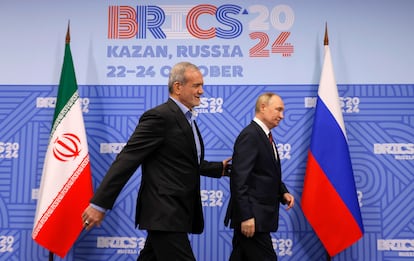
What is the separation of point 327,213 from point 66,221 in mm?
1864

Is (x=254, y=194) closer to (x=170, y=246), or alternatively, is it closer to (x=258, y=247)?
(x=258, y=247)

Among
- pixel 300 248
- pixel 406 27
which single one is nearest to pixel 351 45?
pixel 406 27

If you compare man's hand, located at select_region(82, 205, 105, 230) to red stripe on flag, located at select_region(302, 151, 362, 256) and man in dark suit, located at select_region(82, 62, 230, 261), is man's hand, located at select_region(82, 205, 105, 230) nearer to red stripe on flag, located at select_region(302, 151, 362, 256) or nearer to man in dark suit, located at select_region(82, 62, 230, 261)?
man in dark suit, located at select_region(82, 62, 230, 261)

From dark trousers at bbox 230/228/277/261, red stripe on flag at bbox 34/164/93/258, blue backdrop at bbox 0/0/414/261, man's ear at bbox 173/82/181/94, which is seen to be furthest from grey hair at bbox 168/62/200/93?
red stripe on flag at bbox 34/164/93/258

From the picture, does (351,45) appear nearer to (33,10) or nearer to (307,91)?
(307,91)

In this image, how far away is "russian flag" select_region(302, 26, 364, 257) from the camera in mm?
3162

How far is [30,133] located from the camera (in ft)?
11.7

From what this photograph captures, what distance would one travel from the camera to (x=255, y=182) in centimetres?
267

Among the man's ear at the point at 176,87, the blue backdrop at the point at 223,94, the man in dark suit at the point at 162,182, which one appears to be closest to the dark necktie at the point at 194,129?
the man in dark suit at the point at 162,182

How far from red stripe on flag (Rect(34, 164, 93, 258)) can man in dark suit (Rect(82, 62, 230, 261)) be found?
119 cm

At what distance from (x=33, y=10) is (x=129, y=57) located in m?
0.92

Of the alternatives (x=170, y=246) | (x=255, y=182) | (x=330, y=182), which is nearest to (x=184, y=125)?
(x=170, y=246)

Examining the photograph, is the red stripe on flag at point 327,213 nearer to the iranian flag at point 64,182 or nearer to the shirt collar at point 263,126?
the shirt collar at point 263,126

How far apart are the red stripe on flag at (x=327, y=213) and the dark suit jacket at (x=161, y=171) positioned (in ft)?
4.25
